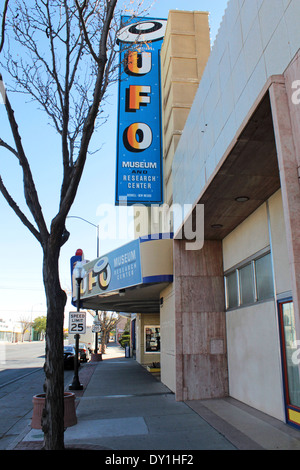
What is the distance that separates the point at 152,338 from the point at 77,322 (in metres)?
11.9

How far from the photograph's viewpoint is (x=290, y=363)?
7.38 meters

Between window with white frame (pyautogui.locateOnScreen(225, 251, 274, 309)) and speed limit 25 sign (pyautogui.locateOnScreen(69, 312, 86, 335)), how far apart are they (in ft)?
16.1

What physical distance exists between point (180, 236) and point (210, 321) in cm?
269

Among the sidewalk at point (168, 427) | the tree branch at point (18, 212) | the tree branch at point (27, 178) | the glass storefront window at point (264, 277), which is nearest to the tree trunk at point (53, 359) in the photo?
the tree branch at point (18, 212)

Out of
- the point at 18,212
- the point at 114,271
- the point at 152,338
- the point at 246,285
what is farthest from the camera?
the point at 152,338

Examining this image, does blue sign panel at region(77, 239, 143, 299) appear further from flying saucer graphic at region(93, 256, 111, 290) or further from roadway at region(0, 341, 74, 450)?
roadway at region(0, 341, 74, 450)

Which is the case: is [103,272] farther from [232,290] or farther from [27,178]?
[27,178]

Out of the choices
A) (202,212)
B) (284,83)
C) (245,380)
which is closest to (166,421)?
(245,380)

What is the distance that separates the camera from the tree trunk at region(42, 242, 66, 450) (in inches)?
200

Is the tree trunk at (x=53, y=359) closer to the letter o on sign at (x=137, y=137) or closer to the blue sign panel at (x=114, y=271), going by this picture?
the blue sign panel at (x=114, y=271)

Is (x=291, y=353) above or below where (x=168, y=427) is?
above

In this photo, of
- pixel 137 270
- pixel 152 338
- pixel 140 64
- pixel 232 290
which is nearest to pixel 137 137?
pixel 140 64

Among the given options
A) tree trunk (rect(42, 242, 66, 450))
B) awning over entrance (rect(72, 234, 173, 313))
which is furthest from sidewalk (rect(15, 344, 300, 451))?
awning over entrance (rect(72, 234, 173, 313))

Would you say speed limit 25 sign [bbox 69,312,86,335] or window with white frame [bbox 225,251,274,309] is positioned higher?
window with white frame [bbox 225,251,274,309]
